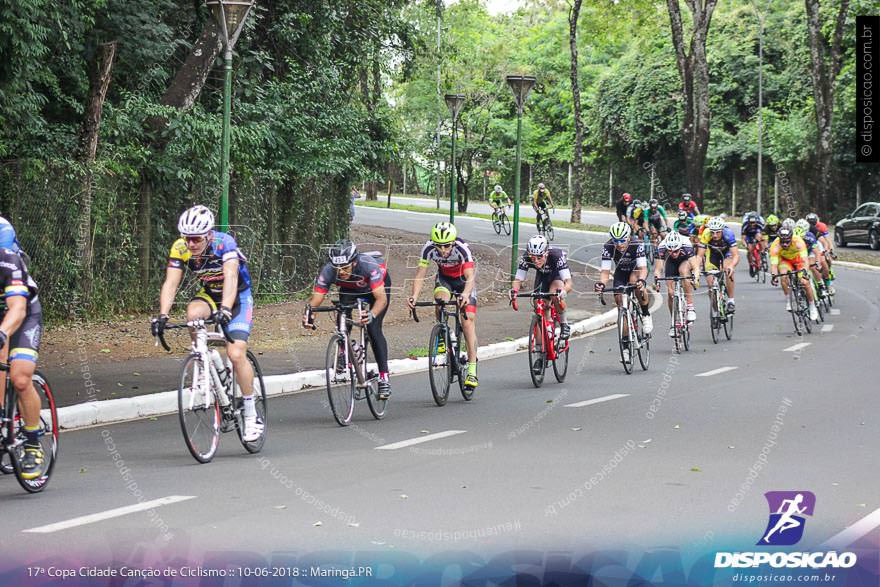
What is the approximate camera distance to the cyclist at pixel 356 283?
11633 mm

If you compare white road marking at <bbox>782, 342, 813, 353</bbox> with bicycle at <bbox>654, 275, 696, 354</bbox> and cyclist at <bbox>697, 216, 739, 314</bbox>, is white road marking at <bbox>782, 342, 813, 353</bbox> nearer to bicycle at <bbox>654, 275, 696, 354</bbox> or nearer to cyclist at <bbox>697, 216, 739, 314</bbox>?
cyclist at <bbox>697, 216, 739, 314</bbox>

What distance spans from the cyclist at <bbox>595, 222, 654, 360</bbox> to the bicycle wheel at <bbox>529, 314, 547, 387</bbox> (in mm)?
1513

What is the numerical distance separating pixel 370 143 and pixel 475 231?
19217 mm

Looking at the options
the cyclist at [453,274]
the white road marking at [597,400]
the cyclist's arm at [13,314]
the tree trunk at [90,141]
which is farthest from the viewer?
the tree trunk at [90,141]

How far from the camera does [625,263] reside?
16.6m

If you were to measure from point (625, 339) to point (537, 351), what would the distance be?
1.93 meters

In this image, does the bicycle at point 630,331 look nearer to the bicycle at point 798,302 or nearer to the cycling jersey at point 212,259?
the bicycle at point 798,302

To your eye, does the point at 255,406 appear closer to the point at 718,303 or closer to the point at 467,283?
the point at 467,283

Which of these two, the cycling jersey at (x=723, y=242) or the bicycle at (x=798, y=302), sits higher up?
the cycling jersey at (x=723, y=242)

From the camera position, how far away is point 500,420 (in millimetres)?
12148

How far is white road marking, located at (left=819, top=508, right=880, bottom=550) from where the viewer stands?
7070 mm

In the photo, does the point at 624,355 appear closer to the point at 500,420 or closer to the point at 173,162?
the point at 500,420

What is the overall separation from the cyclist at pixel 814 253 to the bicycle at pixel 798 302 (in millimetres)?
1258

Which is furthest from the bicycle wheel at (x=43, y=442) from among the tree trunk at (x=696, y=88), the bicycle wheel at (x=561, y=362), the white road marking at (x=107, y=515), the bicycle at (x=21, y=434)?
the tree trunk at (x=696, y=88)
